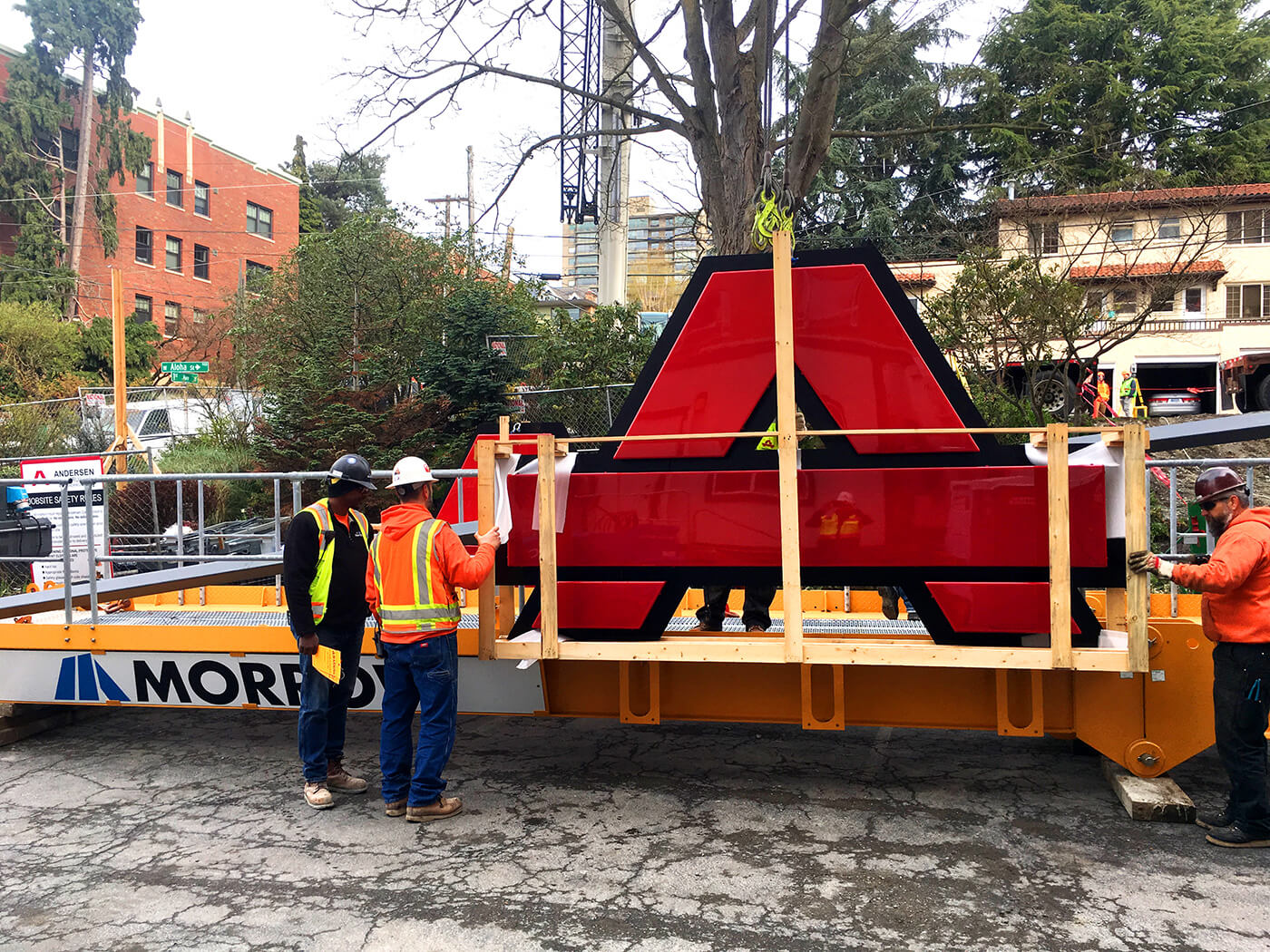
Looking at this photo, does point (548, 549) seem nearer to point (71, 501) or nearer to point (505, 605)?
point (505, 605)

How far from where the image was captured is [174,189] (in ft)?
131

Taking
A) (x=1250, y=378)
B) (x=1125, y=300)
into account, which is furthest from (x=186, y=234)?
(x=1250, y=378)

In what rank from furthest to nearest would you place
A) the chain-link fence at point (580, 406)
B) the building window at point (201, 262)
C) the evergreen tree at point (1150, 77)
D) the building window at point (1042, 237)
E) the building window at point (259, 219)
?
the building window at point (259, 219) → the building window at point (201, 262) → the evergreen tree at point (1150, 77) → the building window at point (1042, 237) → the chain-link fence at point (580, 406)

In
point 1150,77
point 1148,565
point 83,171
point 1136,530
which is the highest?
point 1150,77

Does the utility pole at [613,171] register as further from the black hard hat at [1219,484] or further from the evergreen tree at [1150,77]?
the evergreen tree at [1150,77]

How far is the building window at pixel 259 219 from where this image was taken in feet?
142

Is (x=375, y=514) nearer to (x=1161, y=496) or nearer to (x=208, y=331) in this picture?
(x=1161, y=496)

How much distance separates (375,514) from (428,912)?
37.6ft

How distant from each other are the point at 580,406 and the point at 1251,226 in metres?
30.3

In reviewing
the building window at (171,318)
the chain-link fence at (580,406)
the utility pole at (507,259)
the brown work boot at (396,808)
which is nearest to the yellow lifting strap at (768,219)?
the brown work boot at (396,808)

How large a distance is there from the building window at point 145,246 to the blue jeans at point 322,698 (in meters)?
37.6

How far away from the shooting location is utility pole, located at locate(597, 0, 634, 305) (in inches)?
603

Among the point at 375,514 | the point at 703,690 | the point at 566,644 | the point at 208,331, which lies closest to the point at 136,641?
the point at 566,644

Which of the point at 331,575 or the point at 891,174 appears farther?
the point at 891,174
